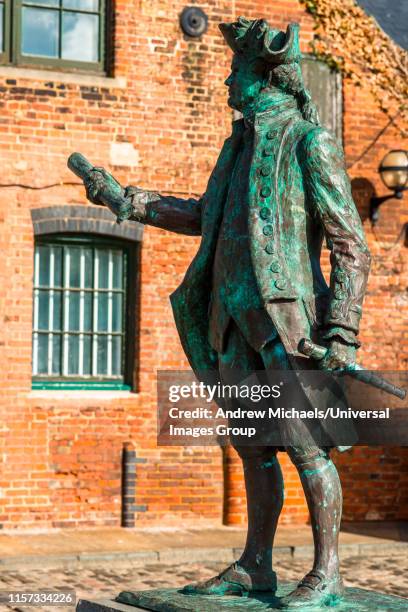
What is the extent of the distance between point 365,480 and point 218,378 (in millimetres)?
8607

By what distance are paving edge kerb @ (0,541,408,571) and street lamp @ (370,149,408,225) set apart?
3.90m

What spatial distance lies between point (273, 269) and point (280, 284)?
72mm

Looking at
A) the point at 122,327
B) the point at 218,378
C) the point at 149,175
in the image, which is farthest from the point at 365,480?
the point at 218,378

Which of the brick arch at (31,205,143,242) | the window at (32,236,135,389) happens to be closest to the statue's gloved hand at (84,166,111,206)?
the brick arch at (31,205,143,242)

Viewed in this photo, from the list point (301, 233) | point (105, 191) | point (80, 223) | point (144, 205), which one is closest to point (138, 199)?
point (144, 205)

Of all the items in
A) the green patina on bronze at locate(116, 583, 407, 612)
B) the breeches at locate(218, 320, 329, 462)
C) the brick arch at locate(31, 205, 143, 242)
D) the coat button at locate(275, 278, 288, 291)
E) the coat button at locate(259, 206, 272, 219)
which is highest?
the brick arch at locate(31, 205, 143, 242)

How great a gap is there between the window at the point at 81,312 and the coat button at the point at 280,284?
808 cm

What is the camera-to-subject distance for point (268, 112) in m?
5.65

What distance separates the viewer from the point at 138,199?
597 centimetres

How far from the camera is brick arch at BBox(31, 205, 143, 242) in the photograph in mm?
12984

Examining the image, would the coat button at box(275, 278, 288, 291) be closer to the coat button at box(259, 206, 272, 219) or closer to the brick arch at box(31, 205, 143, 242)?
the coat button at box(259, 206, 272, 219)

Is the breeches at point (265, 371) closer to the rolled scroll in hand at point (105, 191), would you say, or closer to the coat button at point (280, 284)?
the coat button at point (280, 284)

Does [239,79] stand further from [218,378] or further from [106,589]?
[106,589]

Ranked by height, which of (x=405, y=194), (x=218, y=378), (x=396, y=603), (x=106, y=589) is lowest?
(x=106, y=589)
